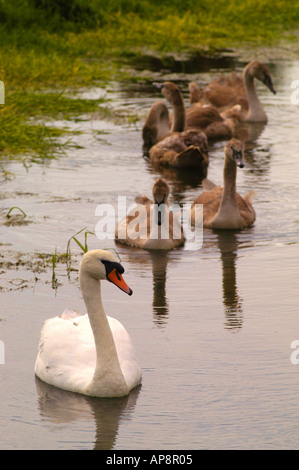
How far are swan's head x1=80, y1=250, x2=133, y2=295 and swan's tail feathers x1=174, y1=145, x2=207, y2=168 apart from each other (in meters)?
7.64

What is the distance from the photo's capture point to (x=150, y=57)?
2444 cm

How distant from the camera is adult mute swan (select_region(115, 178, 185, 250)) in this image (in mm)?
11539

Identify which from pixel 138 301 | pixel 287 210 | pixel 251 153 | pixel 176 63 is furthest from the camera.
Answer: pixel 176 63

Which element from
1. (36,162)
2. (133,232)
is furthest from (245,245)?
(36,162)

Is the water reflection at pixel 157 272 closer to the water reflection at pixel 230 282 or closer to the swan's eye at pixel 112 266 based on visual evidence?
the water reflection at pixel 230 282

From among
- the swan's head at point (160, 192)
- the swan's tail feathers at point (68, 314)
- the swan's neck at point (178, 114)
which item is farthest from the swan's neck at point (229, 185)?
the swan's neck at point (178, 114)

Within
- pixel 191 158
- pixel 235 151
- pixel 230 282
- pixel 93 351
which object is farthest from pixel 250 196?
pixel 93 351

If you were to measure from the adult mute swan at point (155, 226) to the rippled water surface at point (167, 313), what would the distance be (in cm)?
15


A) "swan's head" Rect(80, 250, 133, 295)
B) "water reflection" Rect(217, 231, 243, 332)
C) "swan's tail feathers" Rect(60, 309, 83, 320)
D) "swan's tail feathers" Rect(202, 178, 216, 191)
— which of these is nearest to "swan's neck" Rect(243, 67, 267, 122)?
"swan's tail feathers" Rect(202, 178, 216, 191)

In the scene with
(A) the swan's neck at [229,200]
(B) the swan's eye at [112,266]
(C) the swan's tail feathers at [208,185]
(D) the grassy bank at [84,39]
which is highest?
(B) the swan's eye at [112,266]

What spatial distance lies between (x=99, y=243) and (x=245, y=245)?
149cm

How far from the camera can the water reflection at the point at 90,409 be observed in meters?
7.15
